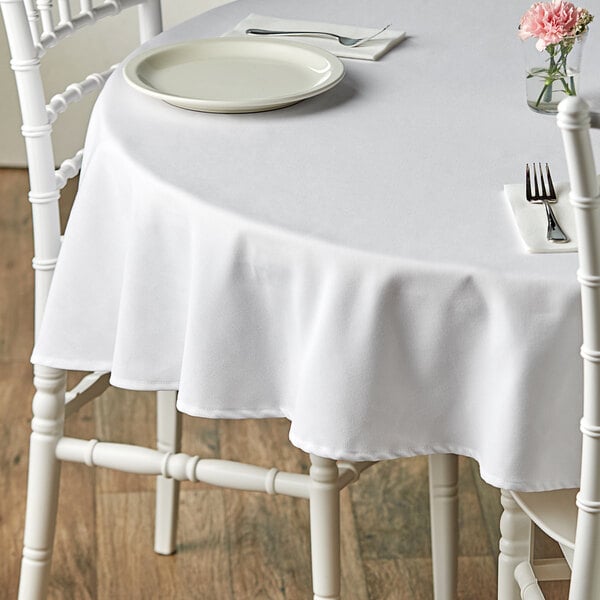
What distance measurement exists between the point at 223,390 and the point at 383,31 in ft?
2.09

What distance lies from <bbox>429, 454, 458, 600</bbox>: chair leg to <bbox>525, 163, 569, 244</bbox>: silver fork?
562mm

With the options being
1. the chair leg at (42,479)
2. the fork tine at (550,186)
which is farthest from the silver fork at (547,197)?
the chair leg at (42,479)

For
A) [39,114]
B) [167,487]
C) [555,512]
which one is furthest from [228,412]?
[167,487]

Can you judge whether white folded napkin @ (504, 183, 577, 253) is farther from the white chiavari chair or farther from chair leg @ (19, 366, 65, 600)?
chair leg @ (19, 366, 65, 600)

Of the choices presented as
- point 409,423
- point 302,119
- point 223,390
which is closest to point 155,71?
point 302,119

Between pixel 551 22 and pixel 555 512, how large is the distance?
0.52 m

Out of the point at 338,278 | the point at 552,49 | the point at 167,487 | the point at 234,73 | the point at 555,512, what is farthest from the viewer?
the point at 167,487

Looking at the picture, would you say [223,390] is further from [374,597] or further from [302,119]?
[374,597]

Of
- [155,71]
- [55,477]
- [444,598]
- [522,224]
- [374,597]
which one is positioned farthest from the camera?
[374,597]

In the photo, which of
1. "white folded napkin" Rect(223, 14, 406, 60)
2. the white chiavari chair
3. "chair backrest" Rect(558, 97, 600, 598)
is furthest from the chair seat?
"white folded napkin" Rect(223, 14, 406, 60)

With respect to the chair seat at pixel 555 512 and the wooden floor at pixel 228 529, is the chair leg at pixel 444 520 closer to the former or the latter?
the wooden floor at pixel 228 529

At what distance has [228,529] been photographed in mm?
1850

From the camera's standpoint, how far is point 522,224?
98cm

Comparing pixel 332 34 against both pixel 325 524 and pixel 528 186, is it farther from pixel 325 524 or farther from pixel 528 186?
pixel 325 524
